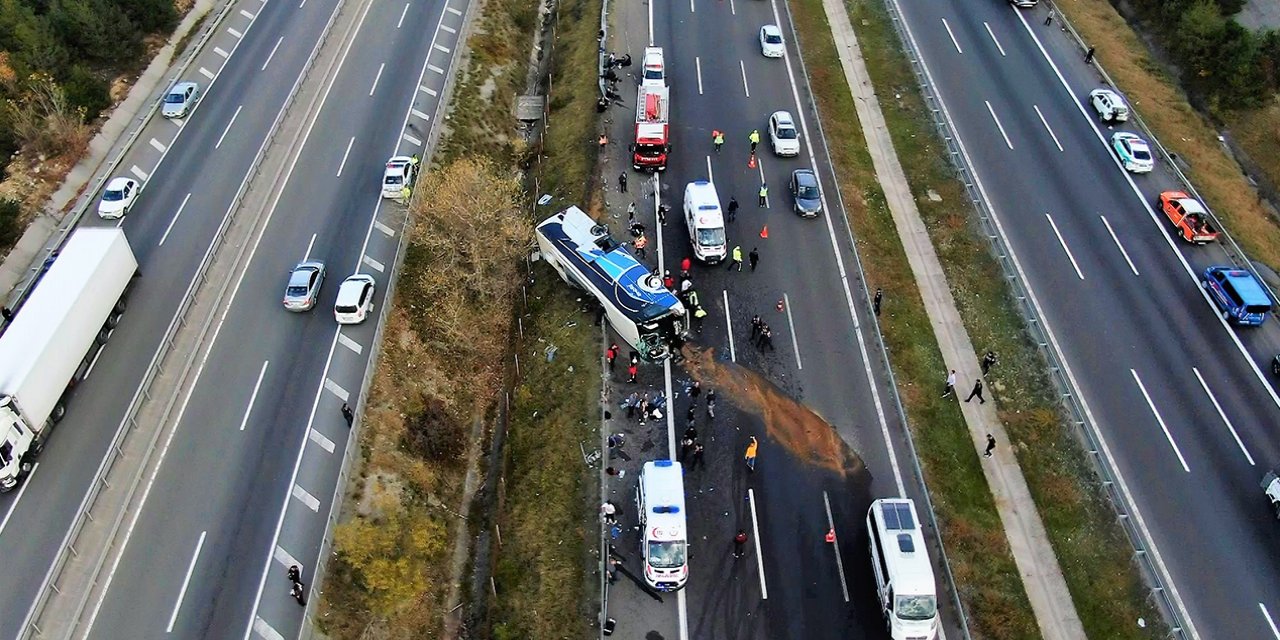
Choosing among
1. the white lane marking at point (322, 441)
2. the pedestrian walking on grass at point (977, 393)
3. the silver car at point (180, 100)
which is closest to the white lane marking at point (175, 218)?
the silver car at point (180, 100)

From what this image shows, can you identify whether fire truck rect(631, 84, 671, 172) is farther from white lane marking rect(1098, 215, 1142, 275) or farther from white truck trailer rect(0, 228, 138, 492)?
white truck trailer rect(0, 228, 138, 492)

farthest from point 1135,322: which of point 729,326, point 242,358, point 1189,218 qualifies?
point 242,358

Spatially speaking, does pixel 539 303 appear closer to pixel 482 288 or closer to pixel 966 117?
pixel 482 288

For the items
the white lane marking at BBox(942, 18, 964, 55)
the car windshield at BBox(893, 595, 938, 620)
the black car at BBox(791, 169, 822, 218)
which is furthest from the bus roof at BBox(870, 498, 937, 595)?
the white lane marking at BBox(942, 18, 964, 55)

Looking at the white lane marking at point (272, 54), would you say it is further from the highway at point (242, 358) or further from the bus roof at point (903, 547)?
the bus roof at point (903, 547)

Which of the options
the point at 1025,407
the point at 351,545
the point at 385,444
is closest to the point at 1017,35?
the point at 1025,407
